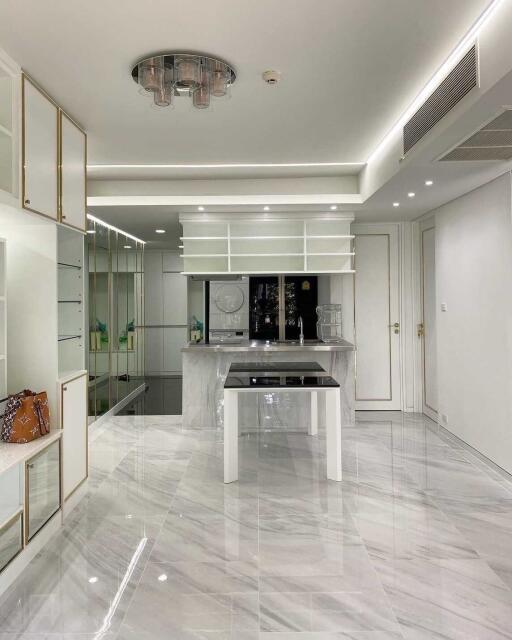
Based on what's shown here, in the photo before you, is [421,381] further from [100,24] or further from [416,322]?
[100,24]

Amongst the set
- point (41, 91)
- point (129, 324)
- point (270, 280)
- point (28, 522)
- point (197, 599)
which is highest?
point (41, 91)

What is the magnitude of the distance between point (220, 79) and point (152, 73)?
38cm

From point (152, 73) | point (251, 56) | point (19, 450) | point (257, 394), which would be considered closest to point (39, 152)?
point (152, 73)

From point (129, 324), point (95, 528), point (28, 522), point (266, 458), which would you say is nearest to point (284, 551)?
point (95, 528)

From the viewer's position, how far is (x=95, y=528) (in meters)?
Answer: 3.23

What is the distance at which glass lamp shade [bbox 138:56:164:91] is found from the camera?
284 centimetres

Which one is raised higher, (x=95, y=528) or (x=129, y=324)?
(x=129, y=324)

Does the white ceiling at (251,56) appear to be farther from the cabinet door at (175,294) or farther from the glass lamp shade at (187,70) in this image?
the cabinet door at (175,294)

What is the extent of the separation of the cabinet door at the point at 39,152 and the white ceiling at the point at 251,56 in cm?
13

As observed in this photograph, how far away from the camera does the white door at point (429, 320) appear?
6.15m

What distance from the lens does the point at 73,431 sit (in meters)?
3.51

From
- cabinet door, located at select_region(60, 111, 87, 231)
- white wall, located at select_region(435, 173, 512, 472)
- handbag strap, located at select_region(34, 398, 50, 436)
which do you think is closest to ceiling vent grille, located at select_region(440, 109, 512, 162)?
white wall, located at select_region(435, 173, 512, 472)

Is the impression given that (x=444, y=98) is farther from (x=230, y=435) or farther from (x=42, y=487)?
(x=42, y=487)

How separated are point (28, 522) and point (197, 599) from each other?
3.39 ft
